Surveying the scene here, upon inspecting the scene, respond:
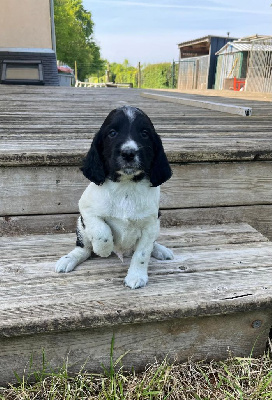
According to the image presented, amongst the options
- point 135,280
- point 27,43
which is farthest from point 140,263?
point 27,43

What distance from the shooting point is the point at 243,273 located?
160 centimetres

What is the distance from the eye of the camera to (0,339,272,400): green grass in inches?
52.6

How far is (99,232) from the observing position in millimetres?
1432

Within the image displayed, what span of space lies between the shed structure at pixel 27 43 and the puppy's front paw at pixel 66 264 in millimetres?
8030

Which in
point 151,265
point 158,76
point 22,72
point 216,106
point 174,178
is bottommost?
point 151,265

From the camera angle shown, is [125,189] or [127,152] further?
[125,189]

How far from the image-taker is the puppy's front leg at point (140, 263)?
1.47 metres

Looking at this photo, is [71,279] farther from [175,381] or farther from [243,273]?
[243,273]

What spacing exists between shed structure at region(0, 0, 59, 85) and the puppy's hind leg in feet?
26.2

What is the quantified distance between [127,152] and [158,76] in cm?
3104

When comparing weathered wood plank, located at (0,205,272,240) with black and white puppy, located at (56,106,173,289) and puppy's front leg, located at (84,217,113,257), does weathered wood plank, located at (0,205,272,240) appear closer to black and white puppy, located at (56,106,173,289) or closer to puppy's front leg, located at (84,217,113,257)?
black and white puppy, located at (56,106,173,289)

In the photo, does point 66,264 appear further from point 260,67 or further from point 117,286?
point 260,67

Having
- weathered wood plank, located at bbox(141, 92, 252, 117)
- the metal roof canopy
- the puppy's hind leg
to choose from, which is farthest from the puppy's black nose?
the metal roof canopy

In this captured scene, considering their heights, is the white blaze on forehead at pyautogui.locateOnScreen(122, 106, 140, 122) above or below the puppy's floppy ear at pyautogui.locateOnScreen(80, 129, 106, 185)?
above
